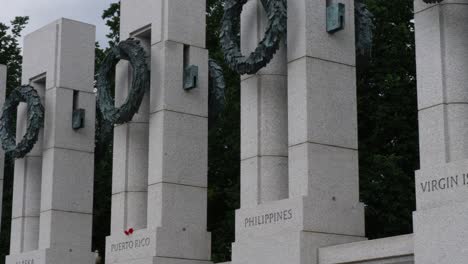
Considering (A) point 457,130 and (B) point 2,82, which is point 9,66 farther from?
(A) point 457,130

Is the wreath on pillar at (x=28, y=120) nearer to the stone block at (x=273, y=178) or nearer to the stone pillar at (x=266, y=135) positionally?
the stone pillar at (x=266, y=135)

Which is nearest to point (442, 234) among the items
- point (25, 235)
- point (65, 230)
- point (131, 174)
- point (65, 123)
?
point (131, 174)

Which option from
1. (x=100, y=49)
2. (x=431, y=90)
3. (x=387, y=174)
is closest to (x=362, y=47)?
(x=431, y=90)

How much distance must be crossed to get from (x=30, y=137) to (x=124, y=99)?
3704mm

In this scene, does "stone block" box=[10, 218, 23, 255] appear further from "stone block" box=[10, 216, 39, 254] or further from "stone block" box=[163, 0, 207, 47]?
"stone block" box=[163, 0, 207, 47]

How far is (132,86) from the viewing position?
1016 inches

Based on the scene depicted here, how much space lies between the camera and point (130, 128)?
87.6 ft

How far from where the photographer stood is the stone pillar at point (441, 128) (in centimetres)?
1747

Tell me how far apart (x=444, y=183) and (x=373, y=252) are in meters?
2.13

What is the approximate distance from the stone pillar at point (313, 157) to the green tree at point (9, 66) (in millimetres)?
18736

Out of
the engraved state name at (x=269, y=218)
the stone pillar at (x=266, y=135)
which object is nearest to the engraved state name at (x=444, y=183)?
the engraved state name at (x=269, y=218)

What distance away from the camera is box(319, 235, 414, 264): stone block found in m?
18.5

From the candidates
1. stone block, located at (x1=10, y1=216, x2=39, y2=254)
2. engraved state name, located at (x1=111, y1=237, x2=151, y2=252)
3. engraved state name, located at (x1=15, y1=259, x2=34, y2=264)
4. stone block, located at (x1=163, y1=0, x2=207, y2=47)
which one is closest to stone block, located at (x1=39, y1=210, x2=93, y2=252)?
engraved state name, located at (x1=15, y1=259, x2=34, y2=264)

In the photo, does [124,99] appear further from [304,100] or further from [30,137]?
[304,100]
